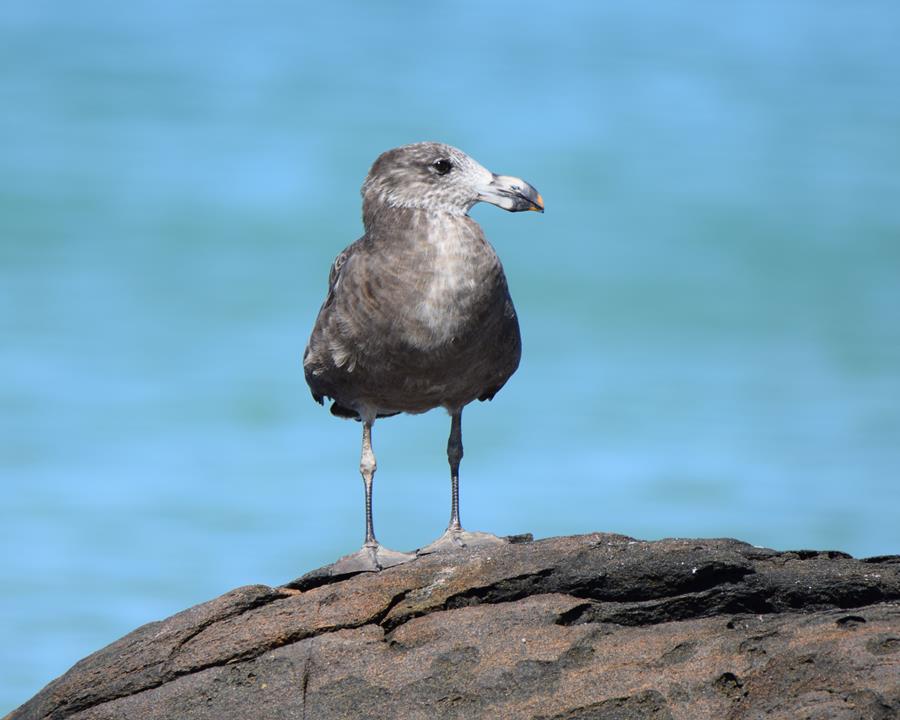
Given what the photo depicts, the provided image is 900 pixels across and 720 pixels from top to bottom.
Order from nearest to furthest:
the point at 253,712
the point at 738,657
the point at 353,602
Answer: the point at 738,657 < the point at 253,712 < the point at 353,602

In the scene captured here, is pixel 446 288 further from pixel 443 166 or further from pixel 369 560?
pixel 369 560

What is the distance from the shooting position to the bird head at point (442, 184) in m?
11.6

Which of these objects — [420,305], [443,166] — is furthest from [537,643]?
[443,166]

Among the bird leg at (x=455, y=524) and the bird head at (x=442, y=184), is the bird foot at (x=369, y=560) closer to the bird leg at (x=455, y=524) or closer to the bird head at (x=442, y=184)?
the bird leg at (x=455, y=524)

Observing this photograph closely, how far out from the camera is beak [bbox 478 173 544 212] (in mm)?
11547

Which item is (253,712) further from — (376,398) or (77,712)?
(376,398)

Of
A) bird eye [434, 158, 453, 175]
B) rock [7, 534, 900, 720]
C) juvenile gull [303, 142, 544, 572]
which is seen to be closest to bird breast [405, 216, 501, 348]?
juvenile gull [303, 142, 544, 572]

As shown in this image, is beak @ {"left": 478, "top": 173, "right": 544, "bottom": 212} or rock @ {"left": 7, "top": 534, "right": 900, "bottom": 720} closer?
rock @ {"left": 7, "top": 534, "right": 900, "bottom": 720}

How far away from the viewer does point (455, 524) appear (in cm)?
1193

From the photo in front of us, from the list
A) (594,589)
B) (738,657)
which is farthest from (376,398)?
(738,657)

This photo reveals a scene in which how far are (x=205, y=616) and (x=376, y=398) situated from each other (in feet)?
8.16

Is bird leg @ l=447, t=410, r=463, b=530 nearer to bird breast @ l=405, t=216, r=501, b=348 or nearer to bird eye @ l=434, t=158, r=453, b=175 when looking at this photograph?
bird breast @ l=405, t=216, r=501, b=348

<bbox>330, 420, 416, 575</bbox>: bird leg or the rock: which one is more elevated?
<bbox>330, 420, 416, 575</bbox>: bird leg

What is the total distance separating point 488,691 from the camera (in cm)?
904
